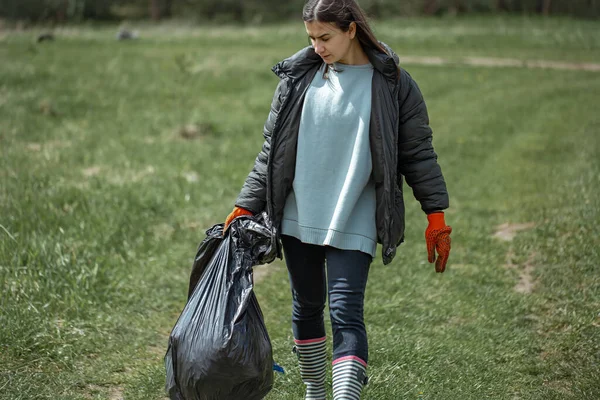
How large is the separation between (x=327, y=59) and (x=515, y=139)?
8.51 meters

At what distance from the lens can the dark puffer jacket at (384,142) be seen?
3.13 m

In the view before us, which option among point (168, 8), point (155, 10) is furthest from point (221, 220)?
point (168, 8)

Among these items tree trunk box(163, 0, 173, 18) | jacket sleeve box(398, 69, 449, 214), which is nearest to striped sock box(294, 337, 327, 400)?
jacket sleeve box(398, 69, 449, 214)

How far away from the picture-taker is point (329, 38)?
10.2ft

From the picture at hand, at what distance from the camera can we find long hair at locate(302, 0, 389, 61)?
3.09m

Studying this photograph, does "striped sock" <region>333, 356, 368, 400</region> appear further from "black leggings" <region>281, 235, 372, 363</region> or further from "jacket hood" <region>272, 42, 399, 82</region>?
"jacket hood" <region>272, 42, 399, 82</region>

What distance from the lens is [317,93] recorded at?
3.21m

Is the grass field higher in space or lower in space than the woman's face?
lower

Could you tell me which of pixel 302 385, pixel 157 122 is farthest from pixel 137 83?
pixel 302 385

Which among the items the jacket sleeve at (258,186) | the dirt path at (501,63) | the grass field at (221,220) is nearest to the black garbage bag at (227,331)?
the jacket sleeve at (258,186)

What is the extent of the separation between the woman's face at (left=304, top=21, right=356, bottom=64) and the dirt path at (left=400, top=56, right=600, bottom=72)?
1725cm

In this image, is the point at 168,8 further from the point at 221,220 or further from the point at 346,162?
the point at 346,162

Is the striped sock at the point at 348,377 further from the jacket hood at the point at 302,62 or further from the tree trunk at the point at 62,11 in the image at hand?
the tree trunk at the point at 62,11

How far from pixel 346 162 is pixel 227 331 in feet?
2.61
